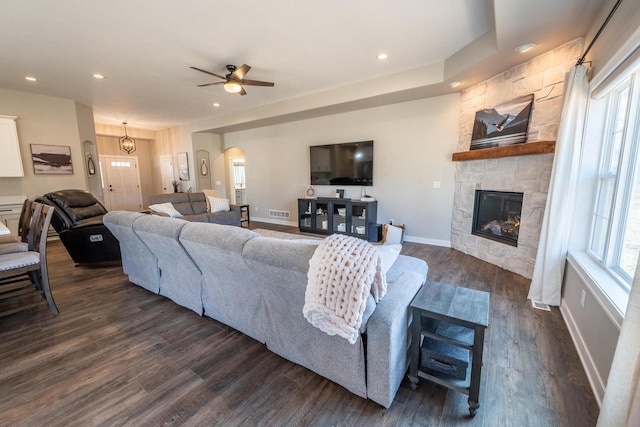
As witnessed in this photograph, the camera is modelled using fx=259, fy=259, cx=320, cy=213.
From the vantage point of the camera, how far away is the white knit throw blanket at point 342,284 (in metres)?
1.18

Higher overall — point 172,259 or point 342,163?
point 342,163

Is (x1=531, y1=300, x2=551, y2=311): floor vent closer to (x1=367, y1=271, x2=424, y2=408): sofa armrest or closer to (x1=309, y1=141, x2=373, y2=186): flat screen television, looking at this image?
(x1=367, y1=271, x2=424, y2=408): sofa armrest

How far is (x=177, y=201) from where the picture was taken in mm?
5246

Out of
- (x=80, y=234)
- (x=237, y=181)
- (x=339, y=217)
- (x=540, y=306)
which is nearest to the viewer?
(x=540, y=306)

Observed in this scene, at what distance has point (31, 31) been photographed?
2.75m

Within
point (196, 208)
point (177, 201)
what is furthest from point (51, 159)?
point (196, 208)

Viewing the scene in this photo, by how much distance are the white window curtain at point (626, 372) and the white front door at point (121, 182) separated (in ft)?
35.2

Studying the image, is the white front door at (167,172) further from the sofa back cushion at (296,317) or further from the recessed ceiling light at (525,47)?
the recessed ceiling light at (525,47)

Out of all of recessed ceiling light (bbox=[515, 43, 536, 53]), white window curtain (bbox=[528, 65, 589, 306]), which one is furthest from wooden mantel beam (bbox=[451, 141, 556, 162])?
recessed ceiling light (bbox=[515, 43, 536, 53])

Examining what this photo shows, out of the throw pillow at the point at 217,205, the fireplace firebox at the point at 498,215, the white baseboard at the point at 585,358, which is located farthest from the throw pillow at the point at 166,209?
the white baseboard at the point at 585,358

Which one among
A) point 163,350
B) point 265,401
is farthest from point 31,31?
point 265,401

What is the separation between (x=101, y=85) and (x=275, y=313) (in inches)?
202

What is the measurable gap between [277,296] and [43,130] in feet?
20.8

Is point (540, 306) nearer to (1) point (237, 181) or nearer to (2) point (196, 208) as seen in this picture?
(2) point (196, 208)
